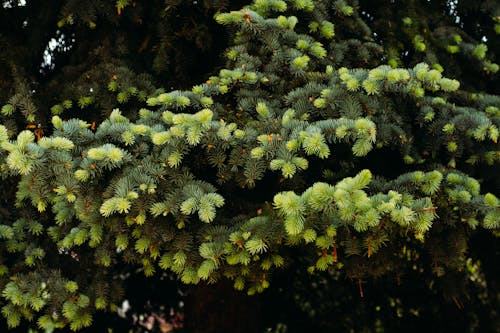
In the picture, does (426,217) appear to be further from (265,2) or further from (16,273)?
(16,273)

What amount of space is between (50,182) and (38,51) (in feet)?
4.35

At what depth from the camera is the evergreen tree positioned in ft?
7.14

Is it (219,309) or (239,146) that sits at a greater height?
(239,146)

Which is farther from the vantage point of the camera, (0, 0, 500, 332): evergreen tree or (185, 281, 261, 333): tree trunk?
(185, 281, 261, 333): tree trunk

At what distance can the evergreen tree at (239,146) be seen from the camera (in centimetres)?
218

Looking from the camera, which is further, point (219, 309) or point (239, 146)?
point (219, 309)

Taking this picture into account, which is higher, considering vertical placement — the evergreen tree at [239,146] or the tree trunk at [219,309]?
the evergreen tree at [239,146]

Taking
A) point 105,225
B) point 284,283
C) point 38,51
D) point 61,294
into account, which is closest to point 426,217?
point 105,225

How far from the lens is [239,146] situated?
235 cm

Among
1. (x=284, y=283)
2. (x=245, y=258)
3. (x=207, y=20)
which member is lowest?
(x=284, y=283)

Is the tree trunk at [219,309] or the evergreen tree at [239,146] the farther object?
Answer: the tree trunk at [219,309]

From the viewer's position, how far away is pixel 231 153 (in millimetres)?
2359

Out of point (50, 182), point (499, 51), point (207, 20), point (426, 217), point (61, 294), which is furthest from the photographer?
point (499, 51)

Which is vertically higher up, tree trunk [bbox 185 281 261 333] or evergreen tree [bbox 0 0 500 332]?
evergreen tree [bbox 0 0 500 332]
